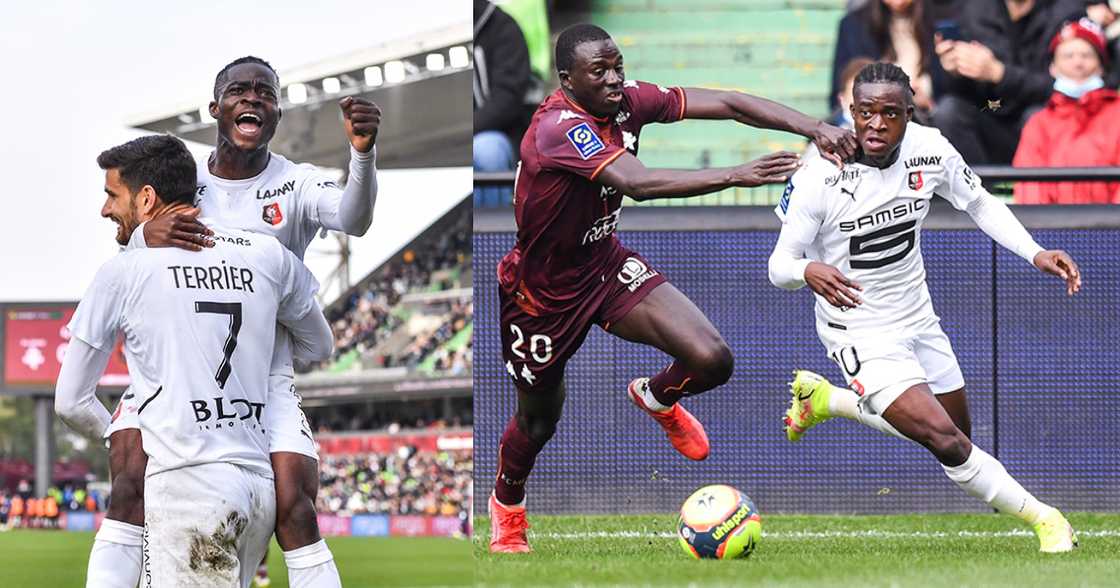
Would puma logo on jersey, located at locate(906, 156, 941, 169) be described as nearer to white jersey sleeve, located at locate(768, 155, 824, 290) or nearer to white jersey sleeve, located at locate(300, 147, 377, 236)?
white jersey sleeve, located at locate(768, 155, 824, 290)

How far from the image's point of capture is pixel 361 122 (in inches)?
211

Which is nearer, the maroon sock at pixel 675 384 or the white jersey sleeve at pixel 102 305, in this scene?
the white jersey sleeve at pixel 102 305

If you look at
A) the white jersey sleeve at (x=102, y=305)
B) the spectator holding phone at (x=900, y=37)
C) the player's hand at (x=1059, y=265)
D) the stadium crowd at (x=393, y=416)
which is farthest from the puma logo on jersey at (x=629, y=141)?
the stadium crowd at (x=393, y=416)

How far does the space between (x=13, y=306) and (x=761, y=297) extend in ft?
94.3

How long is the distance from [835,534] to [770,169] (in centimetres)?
356

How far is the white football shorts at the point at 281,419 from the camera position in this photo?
4887 millimetres

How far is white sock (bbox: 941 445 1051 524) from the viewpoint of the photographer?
22.1ft

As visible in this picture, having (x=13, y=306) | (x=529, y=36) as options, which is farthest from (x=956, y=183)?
(x=13, y=306)

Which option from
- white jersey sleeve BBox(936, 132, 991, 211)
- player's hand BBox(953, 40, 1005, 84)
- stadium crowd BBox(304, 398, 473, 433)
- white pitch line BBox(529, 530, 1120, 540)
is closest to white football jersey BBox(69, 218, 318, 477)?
white jersey sleeve BBox(936, 132, 991, 211)

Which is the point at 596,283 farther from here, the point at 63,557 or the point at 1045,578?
the point at 63,557

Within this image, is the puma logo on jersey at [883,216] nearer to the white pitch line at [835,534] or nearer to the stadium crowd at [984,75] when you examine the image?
the white pitch line at [835,534]

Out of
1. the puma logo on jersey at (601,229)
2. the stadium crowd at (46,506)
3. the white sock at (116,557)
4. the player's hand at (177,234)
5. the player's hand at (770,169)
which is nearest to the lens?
the player's hand at (177,234)

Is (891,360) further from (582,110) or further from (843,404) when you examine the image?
(582,110)

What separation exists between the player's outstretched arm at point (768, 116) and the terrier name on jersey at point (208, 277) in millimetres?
2540
